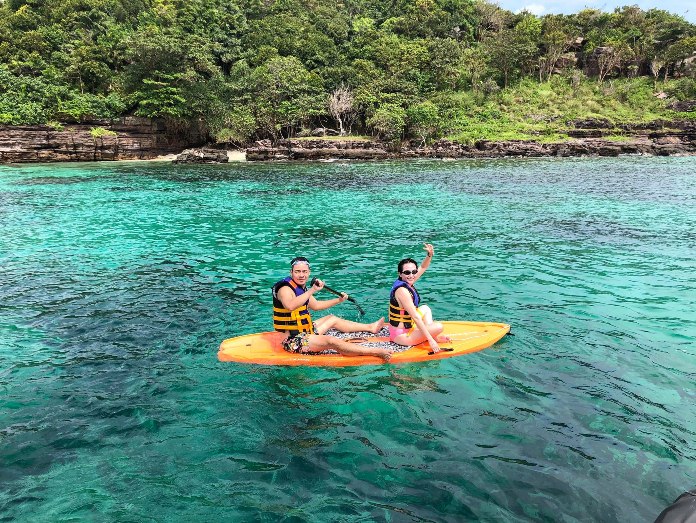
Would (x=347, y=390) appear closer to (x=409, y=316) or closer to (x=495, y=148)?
(x=409, y=316)

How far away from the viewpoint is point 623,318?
7.75m

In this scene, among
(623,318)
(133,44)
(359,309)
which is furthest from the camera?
(133,44)

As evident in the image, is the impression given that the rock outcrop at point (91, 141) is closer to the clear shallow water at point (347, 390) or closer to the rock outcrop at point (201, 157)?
the rock outcrop at point (201, 157)

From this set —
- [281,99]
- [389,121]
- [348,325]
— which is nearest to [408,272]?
[348,325]

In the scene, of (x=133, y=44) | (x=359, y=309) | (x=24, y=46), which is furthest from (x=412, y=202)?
(x=24, y=46)

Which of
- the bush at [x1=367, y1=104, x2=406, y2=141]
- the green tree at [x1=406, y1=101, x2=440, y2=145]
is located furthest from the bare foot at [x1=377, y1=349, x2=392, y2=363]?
the green tree at [x1=406, y1=101, x2=440, y2=145]

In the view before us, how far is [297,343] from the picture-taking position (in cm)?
657

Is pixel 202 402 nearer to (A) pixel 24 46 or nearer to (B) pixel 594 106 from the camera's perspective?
(A) pixel 24 46

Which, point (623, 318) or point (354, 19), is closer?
point (623, 318)

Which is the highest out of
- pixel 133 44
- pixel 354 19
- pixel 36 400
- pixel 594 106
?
pixel 354 19

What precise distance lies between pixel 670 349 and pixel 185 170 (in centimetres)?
3414

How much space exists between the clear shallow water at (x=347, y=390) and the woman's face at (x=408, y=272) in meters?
1.24

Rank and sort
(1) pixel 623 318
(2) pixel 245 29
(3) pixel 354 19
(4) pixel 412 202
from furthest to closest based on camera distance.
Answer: (3) pixel 354 19
(2) pixel 245 29
(4) pixel 412 202
(1) pixel 623 318

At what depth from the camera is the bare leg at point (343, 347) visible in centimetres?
638
